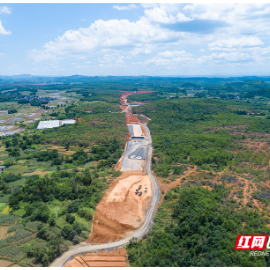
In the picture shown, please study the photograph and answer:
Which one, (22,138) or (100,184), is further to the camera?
(22,138)

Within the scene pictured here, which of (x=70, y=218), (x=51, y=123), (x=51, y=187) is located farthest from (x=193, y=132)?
(x=51, y=123)

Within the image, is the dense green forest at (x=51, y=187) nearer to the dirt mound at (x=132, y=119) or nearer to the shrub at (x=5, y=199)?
the shrub at (x=5, y=199)

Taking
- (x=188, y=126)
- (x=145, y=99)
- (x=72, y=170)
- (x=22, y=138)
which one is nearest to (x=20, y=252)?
(x=72, y=170)

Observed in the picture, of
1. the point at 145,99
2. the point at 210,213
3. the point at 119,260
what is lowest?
the point at 119,260

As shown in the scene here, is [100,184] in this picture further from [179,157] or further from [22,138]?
[22,138]

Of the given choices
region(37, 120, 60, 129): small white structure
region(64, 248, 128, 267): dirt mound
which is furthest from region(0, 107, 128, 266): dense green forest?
region(37, 120, 60, 129): small white structure

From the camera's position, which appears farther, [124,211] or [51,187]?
[51,187]

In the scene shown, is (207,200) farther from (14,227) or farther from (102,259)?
(14,227)
